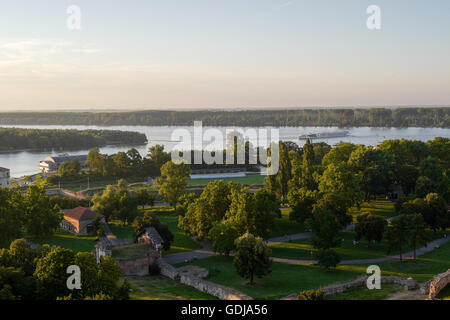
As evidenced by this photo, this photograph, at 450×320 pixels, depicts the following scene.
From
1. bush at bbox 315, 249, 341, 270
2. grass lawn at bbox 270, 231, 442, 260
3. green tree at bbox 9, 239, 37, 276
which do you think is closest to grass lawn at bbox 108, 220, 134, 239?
grass lawn at bbox 270, 231, 442, 260

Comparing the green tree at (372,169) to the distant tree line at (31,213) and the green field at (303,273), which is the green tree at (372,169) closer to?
the green field at (303,273)

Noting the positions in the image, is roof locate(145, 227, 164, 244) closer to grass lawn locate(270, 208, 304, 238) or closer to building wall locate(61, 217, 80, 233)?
building wall locate(61, 217, 80, 233)

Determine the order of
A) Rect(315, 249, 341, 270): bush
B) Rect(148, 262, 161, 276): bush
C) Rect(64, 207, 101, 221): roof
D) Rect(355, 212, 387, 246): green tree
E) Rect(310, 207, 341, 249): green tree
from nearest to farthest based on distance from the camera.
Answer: Rect(315, 249, 341, 270): bush, Rect(148, 262, 161, 276): bush, Rect(310, 207, 341, 249): green tree, Rect(355, 212, 387, 246): green tree, Rect(64, 207, 101, 221): roof

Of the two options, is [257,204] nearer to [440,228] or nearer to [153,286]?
[153,286]

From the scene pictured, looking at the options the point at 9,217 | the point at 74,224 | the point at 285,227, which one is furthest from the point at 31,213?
the point at 285,227

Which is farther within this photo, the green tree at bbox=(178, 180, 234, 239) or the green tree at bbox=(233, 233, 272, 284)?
the green tree at bbox=(178, 180, 234, 239)

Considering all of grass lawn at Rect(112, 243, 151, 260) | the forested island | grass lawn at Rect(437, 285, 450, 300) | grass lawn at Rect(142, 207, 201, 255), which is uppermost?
the forested island

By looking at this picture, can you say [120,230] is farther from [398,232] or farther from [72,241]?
[398,232]
